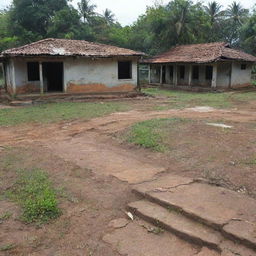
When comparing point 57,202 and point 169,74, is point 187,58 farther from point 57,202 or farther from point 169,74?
point 57,202

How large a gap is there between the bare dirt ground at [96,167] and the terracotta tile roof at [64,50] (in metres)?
7.14

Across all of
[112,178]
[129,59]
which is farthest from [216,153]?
[129,59]

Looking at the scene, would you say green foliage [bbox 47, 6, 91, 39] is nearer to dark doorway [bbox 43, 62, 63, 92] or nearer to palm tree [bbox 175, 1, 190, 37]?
palm tree [bbox 175, 1, 190, 37]

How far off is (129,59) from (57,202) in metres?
15.9

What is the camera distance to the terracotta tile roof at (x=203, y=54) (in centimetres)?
2305

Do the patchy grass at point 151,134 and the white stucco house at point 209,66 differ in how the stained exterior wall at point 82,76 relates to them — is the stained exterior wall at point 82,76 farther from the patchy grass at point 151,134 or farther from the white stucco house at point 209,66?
the patchy grass at point 151,134

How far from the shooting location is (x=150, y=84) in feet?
97.5

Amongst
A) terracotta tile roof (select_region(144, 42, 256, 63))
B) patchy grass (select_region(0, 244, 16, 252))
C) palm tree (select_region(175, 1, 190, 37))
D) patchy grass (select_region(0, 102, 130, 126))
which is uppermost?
palm tree (select_region(175, 1, 190, 37))

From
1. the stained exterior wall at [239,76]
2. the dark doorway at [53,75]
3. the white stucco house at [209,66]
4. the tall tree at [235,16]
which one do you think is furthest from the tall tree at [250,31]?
the dark doorway at [53,75]

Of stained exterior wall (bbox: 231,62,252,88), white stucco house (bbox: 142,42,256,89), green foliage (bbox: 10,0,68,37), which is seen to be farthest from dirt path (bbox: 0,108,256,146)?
green foliage (bbox: 10,0,68,37)

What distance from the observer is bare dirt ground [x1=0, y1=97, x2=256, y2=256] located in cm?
435

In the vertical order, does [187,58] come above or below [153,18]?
below

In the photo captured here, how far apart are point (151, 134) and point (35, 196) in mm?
4084

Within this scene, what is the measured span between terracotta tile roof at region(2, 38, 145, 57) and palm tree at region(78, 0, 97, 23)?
25747mm
